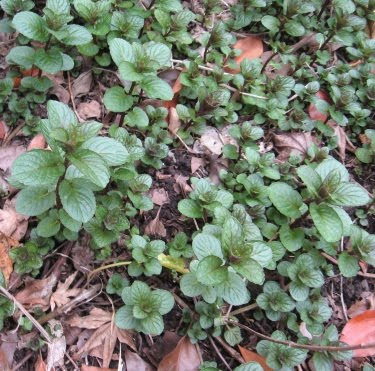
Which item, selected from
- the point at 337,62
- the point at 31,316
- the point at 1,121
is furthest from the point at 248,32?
the point at 31,316

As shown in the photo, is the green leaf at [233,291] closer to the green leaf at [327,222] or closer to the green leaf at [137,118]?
the green leaf at [327,222]

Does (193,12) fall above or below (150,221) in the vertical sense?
above

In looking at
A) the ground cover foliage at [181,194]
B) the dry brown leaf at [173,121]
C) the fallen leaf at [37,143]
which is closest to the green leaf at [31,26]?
the ground cover foliage at [181,194]

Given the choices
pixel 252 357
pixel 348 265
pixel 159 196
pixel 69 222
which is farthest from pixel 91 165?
pixel 348 265

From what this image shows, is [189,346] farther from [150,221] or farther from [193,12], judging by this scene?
[193,12]

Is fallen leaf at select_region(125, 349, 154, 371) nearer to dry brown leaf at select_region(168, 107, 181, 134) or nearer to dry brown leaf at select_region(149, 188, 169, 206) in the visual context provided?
dry brown leaf at select_region(149, 188, 169, 206)

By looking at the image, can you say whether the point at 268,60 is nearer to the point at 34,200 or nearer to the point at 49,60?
the point at 49,60
